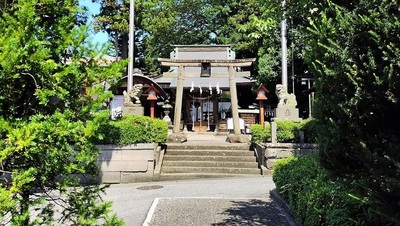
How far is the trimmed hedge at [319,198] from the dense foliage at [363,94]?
0.94ft

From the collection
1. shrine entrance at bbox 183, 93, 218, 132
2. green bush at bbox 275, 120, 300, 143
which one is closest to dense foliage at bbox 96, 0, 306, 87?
shrine entrance at bbox 183, 93, 218, 132

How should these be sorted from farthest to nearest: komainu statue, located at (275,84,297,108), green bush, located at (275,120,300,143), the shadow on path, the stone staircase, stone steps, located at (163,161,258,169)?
komainu statue, located at (275,84,297,108), stone steps, located at (163,161,258,169), green bush, located at (275,120,300,143), the stone staircase, the shadow on path

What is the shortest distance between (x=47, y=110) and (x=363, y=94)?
232 cm

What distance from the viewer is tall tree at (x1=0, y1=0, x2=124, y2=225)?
7.47 ft

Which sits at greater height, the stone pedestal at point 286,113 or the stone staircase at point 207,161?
the stone pedestal at point 286,113

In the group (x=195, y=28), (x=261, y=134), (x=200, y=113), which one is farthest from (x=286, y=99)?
(x=195, y=28)

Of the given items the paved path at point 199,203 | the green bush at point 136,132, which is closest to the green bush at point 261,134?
the paved path at point 199,203

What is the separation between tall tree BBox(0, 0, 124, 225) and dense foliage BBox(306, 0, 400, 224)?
1660 millimetres

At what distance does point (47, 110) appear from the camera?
2611 mm

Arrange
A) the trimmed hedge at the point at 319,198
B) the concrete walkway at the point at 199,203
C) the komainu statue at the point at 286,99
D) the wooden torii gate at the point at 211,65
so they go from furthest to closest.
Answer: the wooden torii gate at the point at 211,65 → the komainu statue at the point at 286,99 → the concrete walkway at the point at 199,203 → the trimmed hedge at the point at 319,198

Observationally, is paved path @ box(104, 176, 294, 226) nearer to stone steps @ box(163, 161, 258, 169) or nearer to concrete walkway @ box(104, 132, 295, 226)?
concrete walkway @ box(104, 132, 295, 226)

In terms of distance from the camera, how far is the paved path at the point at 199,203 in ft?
A: 19.1

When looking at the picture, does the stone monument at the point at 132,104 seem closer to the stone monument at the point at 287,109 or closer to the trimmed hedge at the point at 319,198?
the stone monument at the point at 287,109

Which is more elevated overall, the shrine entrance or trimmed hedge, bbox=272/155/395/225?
the shrine entrance
